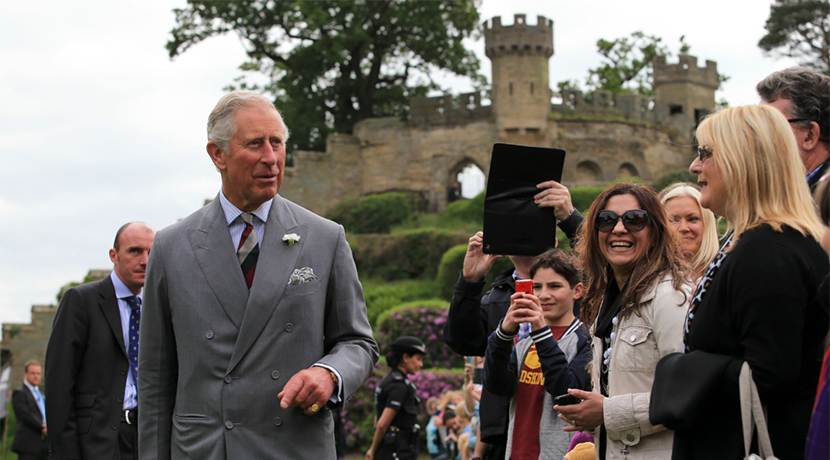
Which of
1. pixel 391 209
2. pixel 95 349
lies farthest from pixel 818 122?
pixel 391 209

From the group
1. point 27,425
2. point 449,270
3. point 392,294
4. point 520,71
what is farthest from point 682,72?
point 27,425

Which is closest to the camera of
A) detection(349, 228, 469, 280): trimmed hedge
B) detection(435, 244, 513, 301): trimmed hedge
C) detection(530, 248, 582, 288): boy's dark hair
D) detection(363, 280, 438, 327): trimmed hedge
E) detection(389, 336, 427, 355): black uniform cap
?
detection(530, 248, 582, 288): boy's dark hair

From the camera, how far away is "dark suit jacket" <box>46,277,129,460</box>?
570cm

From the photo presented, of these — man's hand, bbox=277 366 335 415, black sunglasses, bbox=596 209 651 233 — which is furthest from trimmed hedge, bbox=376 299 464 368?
man's hand, bbox=277 366 335 415

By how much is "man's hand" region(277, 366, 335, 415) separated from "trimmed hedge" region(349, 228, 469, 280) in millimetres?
31536

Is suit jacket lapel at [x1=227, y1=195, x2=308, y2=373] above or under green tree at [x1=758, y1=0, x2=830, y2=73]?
under

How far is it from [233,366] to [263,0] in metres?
42.2

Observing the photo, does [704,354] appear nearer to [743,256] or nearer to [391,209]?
[743,256]

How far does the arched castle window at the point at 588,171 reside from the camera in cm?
4444

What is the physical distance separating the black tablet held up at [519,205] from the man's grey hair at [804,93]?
49.7 inches

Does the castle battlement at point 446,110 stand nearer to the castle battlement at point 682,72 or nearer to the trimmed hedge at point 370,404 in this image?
the castle battlement at point 682,72

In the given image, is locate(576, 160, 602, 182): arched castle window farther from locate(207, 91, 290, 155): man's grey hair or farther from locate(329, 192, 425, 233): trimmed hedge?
locate(207, 91, 290, 155): man's grey hair

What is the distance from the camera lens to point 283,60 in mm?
44344

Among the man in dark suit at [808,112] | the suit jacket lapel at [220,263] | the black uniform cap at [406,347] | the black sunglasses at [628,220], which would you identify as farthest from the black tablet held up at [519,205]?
the black uniform cap at [406,347]
